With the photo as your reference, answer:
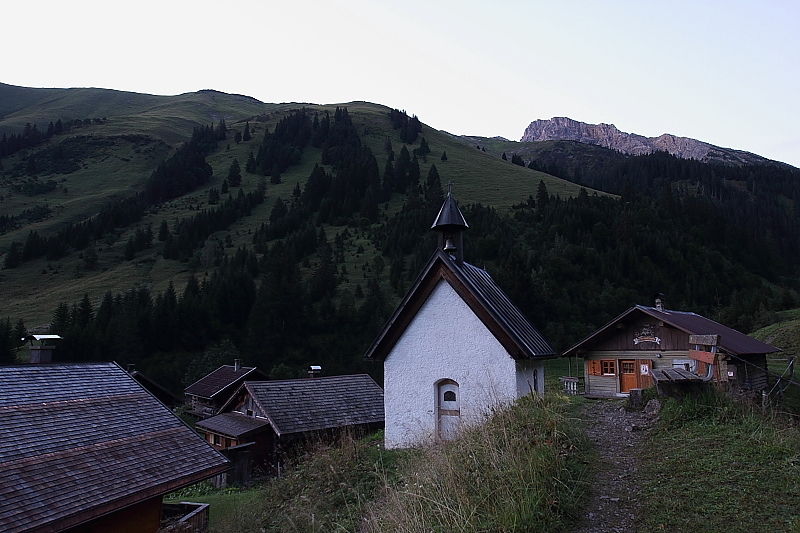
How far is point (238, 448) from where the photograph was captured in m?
27.1

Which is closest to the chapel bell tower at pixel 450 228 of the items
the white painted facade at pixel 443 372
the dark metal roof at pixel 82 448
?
the white painted facade at pixel 443 372

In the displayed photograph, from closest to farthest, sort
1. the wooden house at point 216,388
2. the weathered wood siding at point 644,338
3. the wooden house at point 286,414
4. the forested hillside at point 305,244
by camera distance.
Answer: the weathered wood siding at point 644,338 → the wooden house at point 286,414 → the wooden house at point 216,388 → the forested hillside at point 305,244

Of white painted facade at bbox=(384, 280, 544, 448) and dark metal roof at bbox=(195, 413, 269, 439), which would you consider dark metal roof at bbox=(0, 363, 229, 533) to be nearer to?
white painted facade at bbox=(384, 280, 544, 448)

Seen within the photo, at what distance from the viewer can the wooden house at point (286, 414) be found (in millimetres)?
27141

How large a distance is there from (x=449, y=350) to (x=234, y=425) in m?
18.2

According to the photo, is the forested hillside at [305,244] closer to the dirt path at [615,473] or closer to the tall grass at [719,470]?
the dirt path at [615,473]

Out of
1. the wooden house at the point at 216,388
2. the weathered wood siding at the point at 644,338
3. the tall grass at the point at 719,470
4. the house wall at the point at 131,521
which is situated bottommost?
the wooden house at the point at 216,388

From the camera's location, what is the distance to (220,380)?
141ft

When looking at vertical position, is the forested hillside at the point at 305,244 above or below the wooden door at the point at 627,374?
above

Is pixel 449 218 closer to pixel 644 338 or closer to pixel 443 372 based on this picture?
pixel 443 372

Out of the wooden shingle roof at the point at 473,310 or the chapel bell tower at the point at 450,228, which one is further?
the chapel bell tower at the point at 450,228

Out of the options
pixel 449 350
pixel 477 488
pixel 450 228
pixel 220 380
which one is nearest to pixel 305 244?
pixel 220 380

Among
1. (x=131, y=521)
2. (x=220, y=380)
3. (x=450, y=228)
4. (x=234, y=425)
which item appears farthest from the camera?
(x=220, y=380)

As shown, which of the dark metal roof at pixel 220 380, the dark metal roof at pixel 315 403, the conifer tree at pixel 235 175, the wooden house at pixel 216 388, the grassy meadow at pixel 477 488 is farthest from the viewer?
the conifer tree at pixel 235 175
